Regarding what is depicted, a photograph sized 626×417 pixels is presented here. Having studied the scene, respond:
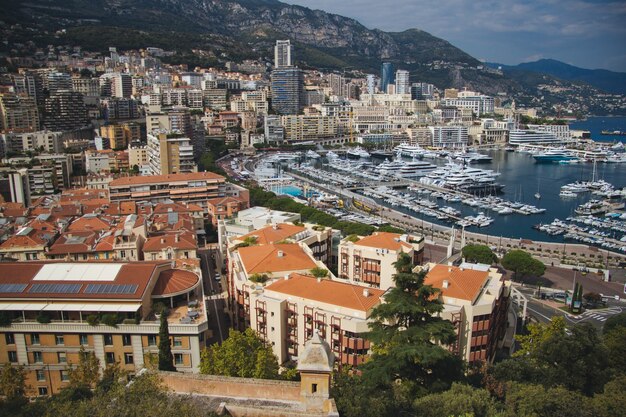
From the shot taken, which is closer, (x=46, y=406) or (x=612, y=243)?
(x=46, y=406)

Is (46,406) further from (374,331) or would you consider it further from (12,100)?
(12,100)

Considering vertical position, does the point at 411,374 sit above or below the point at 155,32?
below

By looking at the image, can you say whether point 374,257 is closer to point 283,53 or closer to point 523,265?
point 523,265

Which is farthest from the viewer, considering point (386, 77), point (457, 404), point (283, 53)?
point (386, 77)

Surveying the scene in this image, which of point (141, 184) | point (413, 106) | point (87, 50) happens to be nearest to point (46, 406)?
point (141, 184)

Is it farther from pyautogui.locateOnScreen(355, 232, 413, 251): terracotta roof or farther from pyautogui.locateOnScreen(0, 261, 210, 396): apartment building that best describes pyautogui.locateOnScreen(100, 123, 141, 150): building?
pyautogui.locateOnScreen(0, 261, 210, 396): apartment building

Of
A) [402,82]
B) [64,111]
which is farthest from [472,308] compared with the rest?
[402,82]
